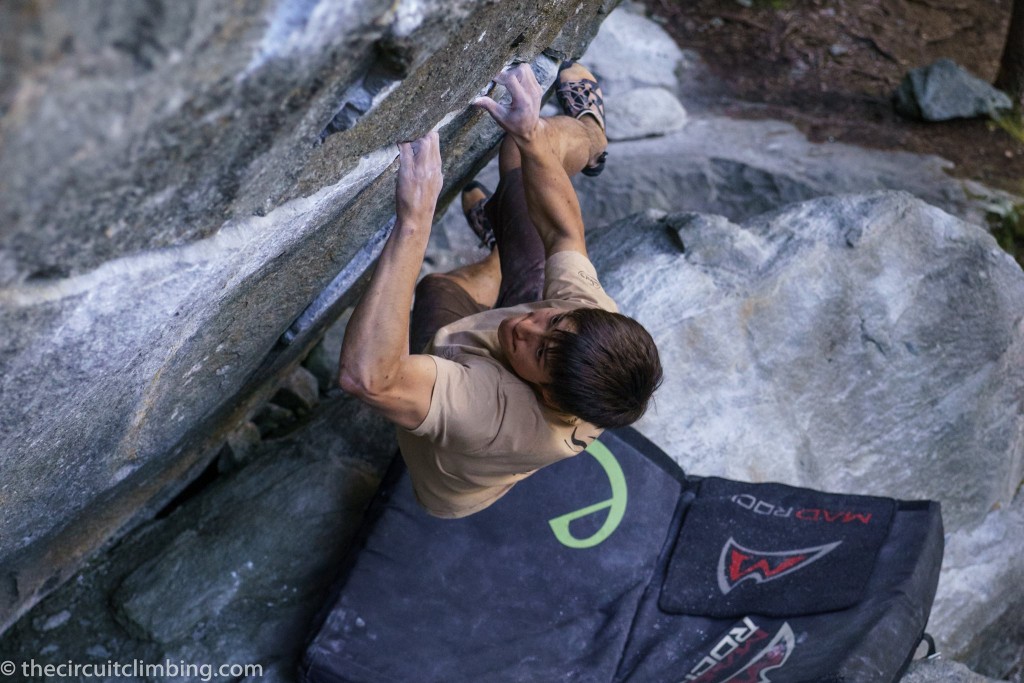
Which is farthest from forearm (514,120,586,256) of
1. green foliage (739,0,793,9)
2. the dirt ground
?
green foliage (739,0,793,9)

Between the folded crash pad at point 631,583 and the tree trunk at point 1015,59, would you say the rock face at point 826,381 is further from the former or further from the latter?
the tree trunk at point 1015,59

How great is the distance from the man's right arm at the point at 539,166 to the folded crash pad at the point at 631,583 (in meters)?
0.82

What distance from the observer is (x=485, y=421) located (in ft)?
6.64

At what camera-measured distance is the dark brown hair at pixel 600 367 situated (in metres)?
1.93

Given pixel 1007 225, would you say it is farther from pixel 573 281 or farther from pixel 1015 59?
pixel 573 281

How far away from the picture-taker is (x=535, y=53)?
8.11 feet

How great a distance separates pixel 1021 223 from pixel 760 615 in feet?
11.0

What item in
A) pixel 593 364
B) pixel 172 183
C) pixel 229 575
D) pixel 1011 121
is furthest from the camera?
pixel 1011 121

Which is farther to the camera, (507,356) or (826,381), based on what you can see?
(826,381)

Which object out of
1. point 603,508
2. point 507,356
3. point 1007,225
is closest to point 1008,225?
point 1007,225

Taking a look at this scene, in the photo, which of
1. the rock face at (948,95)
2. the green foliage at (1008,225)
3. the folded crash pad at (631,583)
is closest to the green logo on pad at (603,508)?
the folded crash pad at (631,583)

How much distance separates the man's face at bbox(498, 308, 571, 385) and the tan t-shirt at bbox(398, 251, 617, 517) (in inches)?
1.8

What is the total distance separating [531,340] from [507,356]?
0.11 meters

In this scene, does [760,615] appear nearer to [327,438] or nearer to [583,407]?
[583,407]
